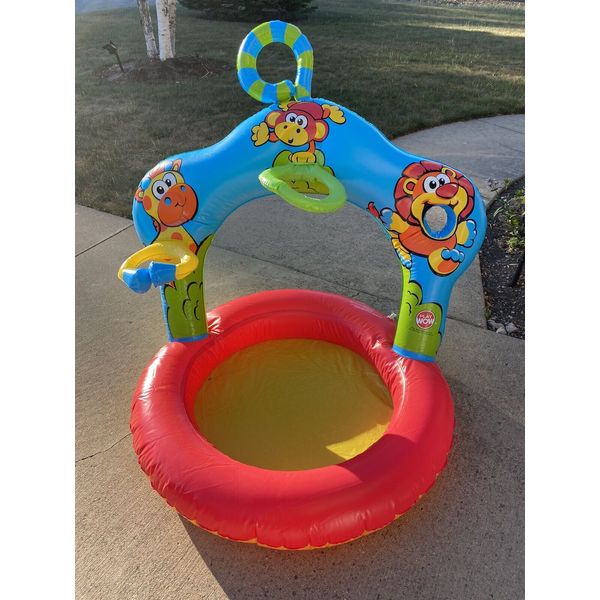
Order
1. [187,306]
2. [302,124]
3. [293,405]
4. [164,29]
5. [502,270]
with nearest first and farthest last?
[302,124]
[293,405]
[187,306]
[502,270]
[164,29]

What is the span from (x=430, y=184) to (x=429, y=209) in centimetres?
15

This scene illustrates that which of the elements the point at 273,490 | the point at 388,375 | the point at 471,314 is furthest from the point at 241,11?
the point at 273,490

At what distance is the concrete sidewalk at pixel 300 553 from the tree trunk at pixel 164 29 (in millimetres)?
5687

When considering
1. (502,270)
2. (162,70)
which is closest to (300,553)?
(502,270)

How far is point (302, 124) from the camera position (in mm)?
3295

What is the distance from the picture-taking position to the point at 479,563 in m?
2.89

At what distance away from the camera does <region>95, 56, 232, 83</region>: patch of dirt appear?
9977 mm

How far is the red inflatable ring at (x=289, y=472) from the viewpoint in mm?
2738

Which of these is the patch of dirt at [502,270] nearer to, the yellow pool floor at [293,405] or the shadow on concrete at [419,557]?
the yellow pool floor at [293,405]

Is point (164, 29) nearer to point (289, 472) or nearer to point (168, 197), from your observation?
point (168, 197)

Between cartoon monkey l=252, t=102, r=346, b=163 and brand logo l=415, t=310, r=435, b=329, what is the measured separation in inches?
46.4

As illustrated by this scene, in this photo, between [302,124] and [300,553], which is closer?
[300,553]

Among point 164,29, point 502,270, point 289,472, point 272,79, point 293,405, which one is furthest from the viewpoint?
point 272,79

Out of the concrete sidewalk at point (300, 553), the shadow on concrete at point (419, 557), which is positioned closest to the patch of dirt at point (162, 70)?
the concrete sidewalk at point (300, 553)
